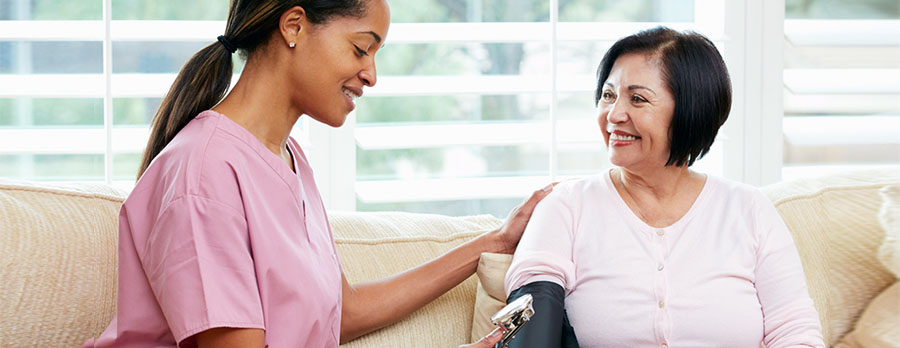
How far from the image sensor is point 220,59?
54.9 inches

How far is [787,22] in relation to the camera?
2568 millimetres

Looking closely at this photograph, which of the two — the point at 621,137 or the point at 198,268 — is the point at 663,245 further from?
the point at 198,268

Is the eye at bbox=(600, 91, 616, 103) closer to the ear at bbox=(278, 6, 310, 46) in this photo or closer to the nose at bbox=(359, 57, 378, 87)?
the nose at bbox=(359, 57, 378, 87)

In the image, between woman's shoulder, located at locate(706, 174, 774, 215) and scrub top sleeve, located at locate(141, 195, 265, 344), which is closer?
scrub top sleeve, located at locate(141, 195, 265, 344)

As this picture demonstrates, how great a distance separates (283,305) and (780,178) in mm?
1809

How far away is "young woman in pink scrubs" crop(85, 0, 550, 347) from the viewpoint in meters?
1.20

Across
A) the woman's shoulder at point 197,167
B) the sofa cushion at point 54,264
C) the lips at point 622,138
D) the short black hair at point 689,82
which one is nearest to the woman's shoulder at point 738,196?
the short black hair at point 689,82

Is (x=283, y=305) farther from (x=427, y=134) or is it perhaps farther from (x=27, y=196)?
(x=427, y=134)

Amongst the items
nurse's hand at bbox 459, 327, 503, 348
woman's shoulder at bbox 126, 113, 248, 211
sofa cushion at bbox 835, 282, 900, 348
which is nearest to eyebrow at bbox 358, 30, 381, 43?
woman's shoulder at bbox 126, 113, 248, 211

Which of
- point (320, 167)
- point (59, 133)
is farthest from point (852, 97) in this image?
point (59, 133)

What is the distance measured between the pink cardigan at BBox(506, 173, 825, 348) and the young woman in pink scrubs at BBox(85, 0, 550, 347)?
1.54 ft

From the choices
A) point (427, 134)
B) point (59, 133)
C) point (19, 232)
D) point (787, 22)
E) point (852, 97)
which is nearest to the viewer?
point (19, 232)

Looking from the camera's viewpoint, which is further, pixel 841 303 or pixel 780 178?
pixel 780 178

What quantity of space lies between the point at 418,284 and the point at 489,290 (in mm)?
148
